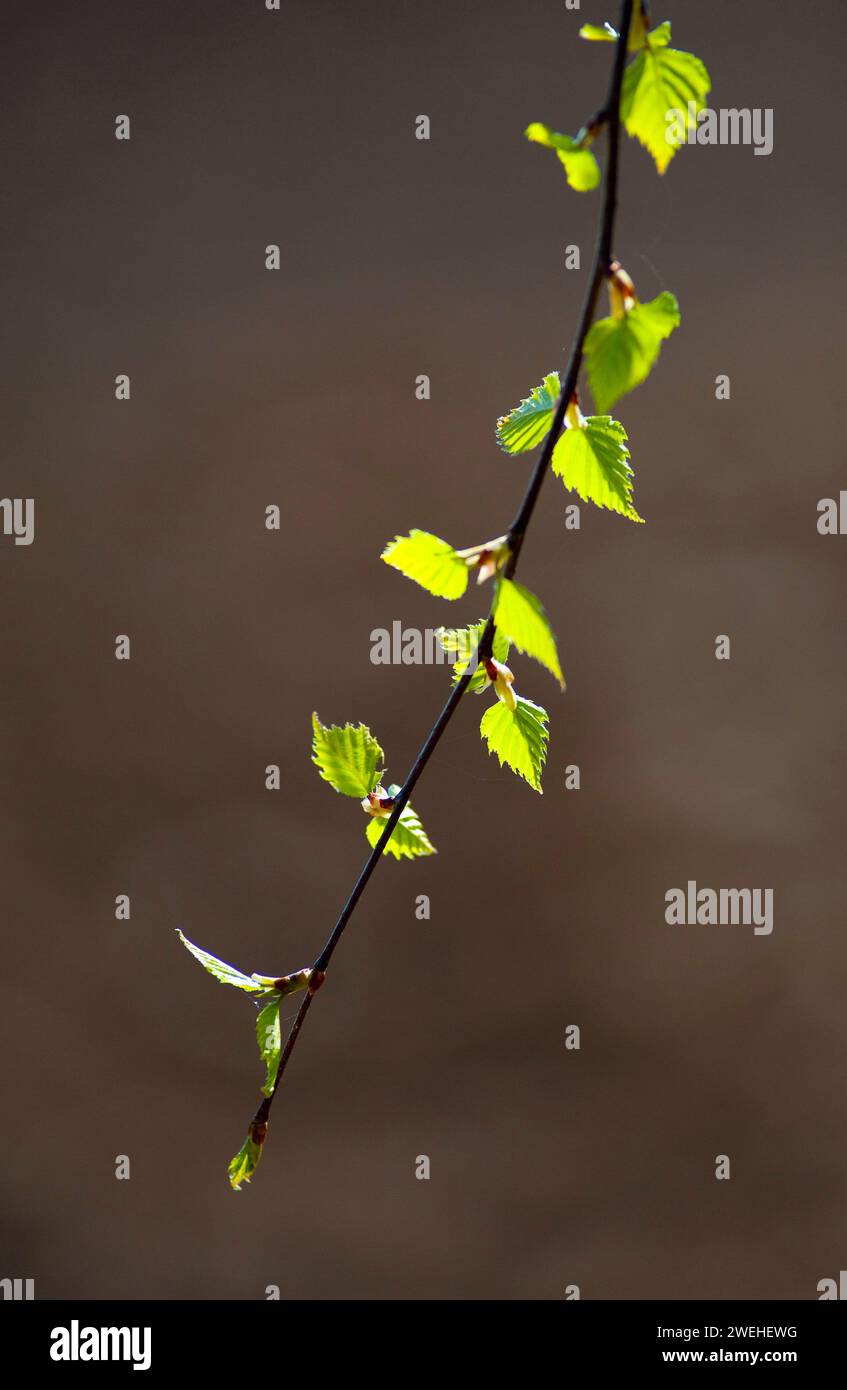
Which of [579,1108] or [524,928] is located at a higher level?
[524,928]

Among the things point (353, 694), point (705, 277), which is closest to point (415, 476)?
point (353, 694)

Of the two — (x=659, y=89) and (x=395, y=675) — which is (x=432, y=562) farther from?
(x=395, y=675)

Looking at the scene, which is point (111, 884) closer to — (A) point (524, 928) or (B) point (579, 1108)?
(A) point (524, 928)

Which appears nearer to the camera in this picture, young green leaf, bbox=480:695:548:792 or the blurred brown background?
young green leaf, bbox=480:695:548:792

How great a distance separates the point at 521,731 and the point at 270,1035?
0.07 meters

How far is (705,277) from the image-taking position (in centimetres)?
252

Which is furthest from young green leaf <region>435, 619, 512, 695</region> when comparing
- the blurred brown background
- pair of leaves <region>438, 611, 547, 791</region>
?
the blurred brown background

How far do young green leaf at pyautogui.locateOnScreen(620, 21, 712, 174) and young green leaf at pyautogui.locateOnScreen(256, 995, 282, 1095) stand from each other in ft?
0.46

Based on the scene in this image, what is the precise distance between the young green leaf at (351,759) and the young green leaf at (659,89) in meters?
0.11

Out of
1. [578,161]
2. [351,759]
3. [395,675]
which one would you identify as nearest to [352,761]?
[351,759]

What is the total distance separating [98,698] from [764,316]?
1.56m

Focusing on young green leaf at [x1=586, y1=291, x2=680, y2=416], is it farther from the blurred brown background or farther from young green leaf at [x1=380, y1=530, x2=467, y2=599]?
the blurred brown background

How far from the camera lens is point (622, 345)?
6.4 inches

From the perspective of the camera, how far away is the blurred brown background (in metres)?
2.52
